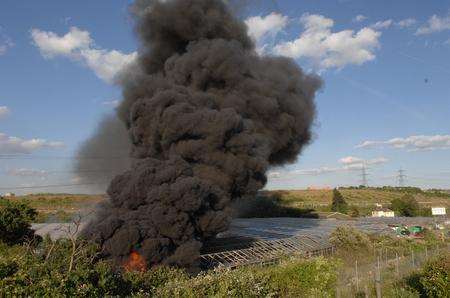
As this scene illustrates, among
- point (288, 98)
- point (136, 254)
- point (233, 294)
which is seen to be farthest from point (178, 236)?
point (288, 98)

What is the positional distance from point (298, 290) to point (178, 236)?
8.54m

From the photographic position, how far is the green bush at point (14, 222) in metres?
30.4

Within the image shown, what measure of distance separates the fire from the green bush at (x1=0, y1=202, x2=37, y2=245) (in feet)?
34.6

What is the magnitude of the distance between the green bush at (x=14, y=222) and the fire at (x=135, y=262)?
1055 centimetres

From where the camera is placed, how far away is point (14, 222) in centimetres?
3047

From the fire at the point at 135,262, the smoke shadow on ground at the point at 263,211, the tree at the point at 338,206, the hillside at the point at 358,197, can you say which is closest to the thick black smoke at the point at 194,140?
the fire at the point at 135,262

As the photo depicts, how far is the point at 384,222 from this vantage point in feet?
207

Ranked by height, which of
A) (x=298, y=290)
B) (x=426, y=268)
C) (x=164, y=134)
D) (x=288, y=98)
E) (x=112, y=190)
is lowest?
(x=298, y=290)

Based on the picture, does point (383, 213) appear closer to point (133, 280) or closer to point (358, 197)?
point (358, 197)

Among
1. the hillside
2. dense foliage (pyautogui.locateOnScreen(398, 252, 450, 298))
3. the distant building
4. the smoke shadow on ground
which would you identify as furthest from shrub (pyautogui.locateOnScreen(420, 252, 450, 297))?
the hillside

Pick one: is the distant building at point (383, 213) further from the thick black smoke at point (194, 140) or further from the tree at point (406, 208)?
the thick black smoke at point (194, 140)

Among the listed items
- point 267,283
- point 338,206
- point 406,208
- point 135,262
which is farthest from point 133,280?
point 406,208

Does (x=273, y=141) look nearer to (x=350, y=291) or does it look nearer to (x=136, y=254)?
(x=136, y=254)

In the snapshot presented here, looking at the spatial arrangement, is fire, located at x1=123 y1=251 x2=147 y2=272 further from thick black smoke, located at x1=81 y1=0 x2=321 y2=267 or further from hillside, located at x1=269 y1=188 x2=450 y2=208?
hillside, located at x1=269 y1=188 x2=450 y2=208
